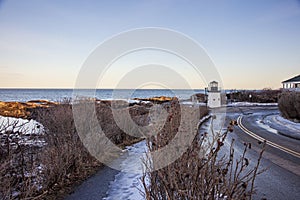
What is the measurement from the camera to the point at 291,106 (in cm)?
1916

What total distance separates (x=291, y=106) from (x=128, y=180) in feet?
56.4

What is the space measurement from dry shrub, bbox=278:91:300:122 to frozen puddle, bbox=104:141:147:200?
1455 cm

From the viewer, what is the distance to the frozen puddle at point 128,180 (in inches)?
204

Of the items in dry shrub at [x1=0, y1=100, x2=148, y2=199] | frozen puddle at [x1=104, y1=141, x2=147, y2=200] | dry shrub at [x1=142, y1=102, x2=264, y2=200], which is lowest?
frozen puddle at [x1=104, y1=141, x2=147, y2=200]

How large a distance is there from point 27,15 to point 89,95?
583cm

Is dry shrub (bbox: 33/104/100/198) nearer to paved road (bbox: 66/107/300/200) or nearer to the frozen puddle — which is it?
paved road (bbox: 66/107/300/200)

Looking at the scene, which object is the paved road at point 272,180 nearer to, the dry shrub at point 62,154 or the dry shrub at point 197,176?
the dry shrub at point 62,154

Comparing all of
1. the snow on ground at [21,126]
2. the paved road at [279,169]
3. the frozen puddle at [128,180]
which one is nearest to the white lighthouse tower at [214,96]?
the paved road at [279,169]

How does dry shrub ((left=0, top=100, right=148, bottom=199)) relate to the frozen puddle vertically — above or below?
above

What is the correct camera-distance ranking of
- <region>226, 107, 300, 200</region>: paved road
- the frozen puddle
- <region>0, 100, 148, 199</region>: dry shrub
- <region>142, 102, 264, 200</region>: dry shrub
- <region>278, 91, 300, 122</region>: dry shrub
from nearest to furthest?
<region>142, 102, 264, 200</region>: dry shrub < <region>0, 100, 148, 199</region>: dry shrub < the frozen puddle < <region>226, 107, 300, 200</region>: paved road < <region>278, 91, 300, 122</region>: dry shrub

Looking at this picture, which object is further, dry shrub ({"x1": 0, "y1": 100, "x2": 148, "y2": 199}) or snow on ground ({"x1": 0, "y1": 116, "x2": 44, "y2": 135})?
snow on ground ({"x1": 0, "y1": 116, "x2": 44, "y2": 135})

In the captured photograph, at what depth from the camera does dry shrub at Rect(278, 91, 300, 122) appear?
18506mm

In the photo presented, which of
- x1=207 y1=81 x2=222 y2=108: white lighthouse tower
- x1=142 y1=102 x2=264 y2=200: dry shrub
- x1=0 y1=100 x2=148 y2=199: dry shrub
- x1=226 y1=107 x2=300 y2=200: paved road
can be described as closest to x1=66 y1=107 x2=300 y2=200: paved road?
x1=226 y1=107 x2=300 y2=200: paved road

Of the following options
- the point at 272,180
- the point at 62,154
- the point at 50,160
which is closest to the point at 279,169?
the point at 272,180
